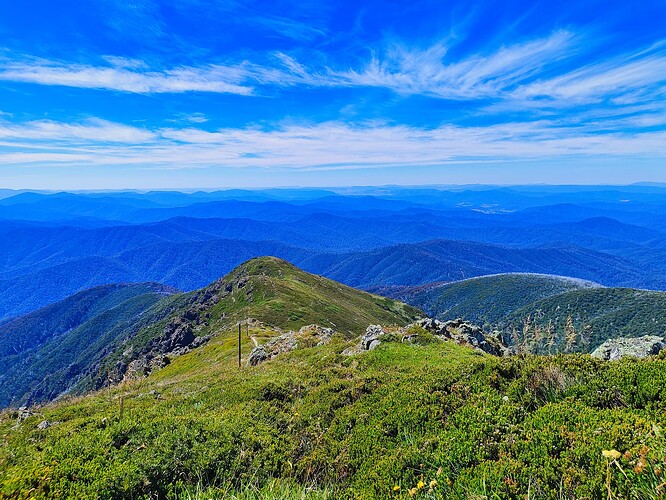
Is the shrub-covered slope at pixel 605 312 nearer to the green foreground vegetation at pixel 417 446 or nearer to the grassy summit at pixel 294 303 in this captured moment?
the grassy summit at pixel 294 303

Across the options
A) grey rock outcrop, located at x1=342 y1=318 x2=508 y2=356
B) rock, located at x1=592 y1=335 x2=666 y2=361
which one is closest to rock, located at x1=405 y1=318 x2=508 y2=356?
grey rock outcrop, located at x1=342 y1=318 x2=508 y2=356

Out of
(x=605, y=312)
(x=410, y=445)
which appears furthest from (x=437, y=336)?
(x=605, y=312)

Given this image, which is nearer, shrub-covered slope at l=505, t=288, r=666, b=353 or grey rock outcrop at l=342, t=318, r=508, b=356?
grey rock outcrop at l=342, t=318, r=508, b=356

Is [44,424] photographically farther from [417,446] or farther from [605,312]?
[605,312]

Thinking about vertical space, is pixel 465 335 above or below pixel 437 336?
below

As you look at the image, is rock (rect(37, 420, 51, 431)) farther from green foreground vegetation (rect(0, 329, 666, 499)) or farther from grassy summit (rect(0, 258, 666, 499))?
green foreground vegetation (rect(0, 329, 666, 499))

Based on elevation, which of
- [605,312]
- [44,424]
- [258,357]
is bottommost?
[605,312]
